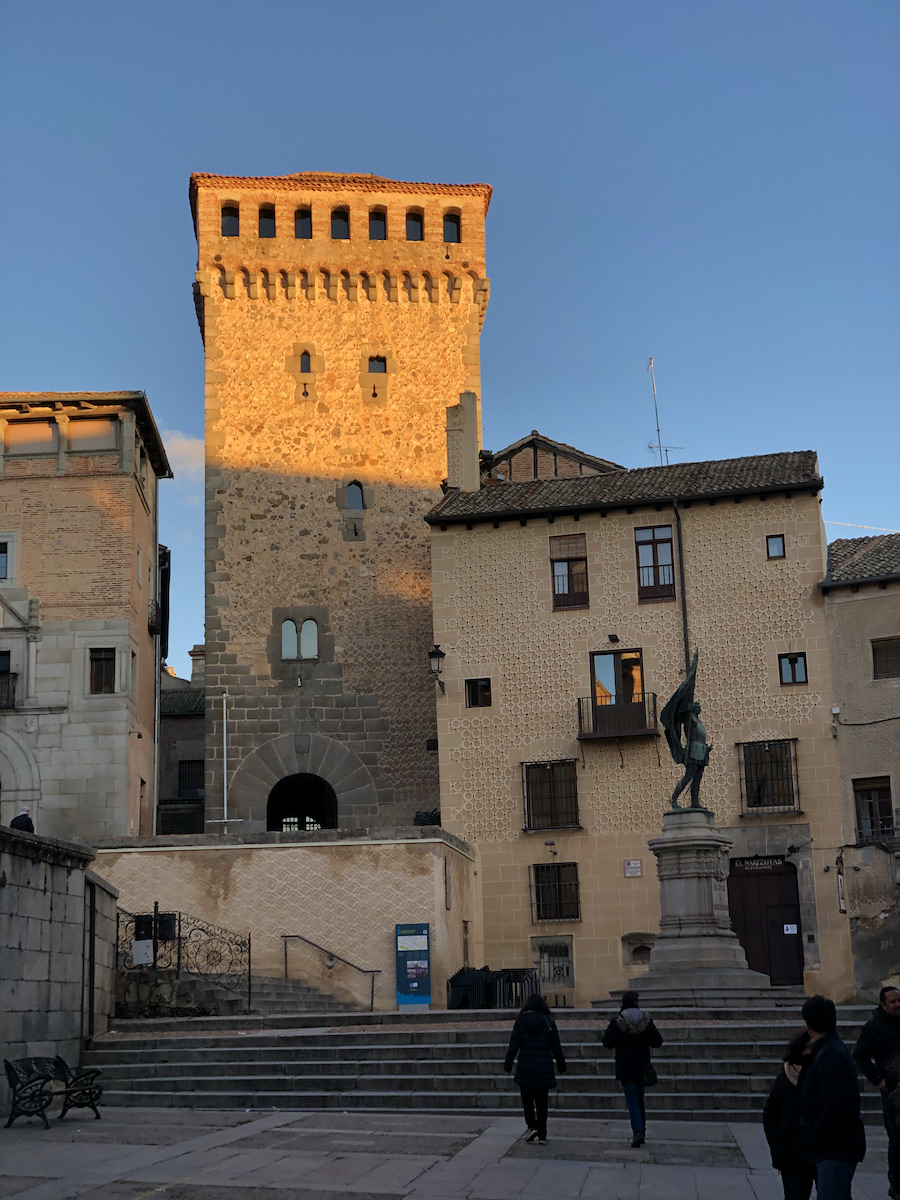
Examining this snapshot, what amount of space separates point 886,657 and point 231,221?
800 inches

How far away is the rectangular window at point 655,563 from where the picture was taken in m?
30.4

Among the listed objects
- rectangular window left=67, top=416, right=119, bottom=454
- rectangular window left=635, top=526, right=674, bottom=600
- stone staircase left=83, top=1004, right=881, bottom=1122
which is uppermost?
rectangular window left=67, top=416, right=119, bottom=454

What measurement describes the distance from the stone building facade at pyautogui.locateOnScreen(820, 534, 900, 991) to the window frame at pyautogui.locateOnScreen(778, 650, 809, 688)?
0.58 metres

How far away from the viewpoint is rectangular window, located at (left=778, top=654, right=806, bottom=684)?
29.2 meters

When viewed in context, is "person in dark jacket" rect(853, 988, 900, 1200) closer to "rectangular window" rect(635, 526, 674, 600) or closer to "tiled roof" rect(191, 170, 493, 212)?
"rectangular window" rect(635, 526, 674, 600)

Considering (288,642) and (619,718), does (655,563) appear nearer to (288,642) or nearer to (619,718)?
(619,718)

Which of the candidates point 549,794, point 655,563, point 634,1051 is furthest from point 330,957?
point 634,1051

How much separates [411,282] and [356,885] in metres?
18.1

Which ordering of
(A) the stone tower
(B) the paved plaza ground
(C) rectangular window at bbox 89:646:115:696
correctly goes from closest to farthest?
(B) the paved plaza ground < (C) rectangular window at bbox 89:646:115:696 < (A) the stone tower

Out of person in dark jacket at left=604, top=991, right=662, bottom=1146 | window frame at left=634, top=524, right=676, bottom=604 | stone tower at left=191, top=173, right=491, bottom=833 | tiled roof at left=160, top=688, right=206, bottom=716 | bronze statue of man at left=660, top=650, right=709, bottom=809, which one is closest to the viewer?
person in dark jacket at left=604, top=991, right=662, bottom=1146

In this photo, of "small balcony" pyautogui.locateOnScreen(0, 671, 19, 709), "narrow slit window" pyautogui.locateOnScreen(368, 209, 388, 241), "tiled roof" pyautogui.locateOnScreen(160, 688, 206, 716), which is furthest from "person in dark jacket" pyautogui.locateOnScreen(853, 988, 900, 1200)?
"tiled roof" pyautogui.locateOnScreen(160, 688, 206, 716)

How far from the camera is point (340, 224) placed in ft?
124

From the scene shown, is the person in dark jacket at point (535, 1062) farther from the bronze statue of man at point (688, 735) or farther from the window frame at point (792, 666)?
the window frame at point (792, 666)

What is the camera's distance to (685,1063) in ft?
48.1
